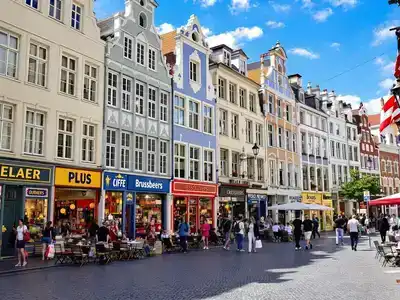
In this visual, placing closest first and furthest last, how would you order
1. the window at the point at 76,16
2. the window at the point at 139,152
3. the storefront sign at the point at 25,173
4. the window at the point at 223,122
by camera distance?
the storefront sign at the point at 25,173
the window at the point at 76,16
the window at the point at 139,152
the window at the point at 223,122

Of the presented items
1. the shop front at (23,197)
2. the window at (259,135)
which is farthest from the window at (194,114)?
the shop front at (23,197)

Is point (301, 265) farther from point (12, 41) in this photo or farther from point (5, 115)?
point (12, 41)

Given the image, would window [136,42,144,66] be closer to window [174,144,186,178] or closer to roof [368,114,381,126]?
window [174,144,186,178]

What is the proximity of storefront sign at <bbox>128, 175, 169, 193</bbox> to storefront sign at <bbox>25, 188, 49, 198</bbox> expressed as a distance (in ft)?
18.7

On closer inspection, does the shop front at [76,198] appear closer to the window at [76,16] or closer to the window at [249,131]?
the window at [76,16]

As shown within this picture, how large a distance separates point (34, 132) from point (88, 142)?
3.29 metres

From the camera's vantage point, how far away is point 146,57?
89.5ft

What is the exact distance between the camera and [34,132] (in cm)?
2003

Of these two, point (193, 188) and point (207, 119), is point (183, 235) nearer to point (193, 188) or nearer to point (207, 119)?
point (193, 188)

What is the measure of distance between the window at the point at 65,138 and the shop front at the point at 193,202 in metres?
8.37

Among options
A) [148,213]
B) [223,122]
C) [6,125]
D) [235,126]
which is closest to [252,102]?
[235,126]

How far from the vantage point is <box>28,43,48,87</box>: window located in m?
20.2

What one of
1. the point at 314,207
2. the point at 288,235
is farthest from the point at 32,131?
the point at 314,207

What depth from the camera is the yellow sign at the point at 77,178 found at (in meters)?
20.7
